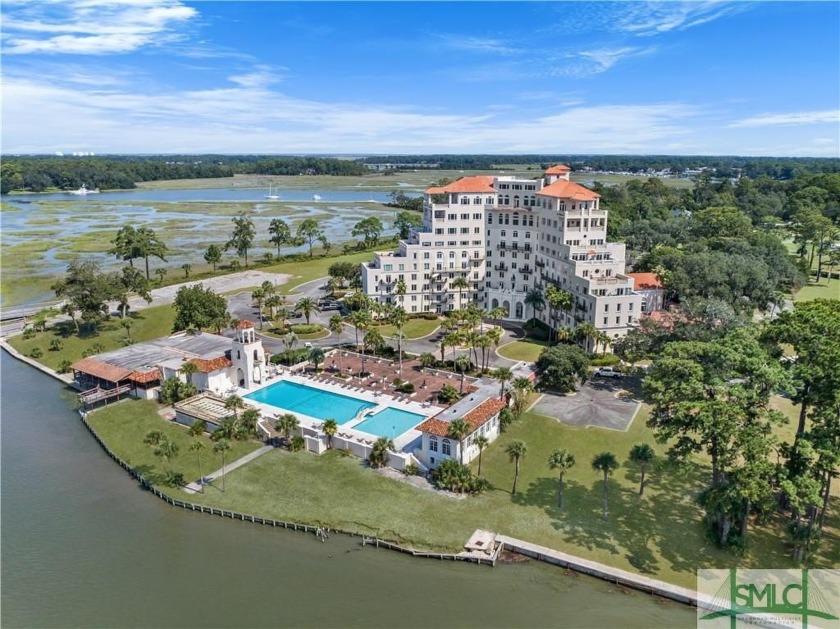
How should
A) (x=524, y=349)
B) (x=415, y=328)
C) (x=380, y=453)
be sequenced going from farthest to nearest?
(x=415, y=328) < (x=524, y=349) < (x=380, y=453)

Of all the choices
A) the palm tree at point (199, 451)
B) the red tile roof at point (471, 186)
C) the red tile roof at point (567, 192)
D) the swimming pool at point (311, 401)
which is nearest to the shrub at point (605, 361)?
the red tile roof at point (567, 192)

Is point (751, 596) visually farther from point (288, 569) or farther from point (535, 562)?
point (288, 569)

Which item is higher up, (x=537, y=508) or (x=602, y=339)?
(x=602, y=339)

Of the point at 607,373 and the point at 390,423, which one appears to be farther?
the point at 607,373

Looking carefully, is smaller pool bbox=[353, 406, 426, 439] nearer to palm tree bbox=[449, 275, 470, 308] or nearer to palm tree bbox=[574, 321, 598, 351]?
palm tree bbox=[574, 321, 598, 351]

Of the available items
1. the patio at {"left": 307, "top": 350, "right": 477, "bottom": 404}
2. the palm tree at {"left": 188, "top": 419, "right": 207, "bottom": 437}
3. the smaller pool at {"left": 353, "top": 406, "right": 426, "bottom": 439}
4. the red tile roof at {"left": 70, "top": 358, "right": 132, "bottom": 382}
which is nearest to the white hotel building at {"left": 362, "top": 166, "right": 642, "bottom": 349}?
the patio at {"left": 307, "top": 350, "right": 477, "bottom": 404}

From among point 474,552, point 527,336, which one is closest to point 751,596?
point 474,552

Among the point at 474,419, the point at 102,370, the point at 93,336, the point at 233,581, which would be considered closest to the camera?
the point at 233,581

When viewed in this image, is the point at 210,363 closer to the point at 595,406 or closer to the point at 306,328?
the point at 306,328

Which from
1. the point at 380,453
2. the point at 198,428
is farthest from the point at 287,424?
the point at 380,453
